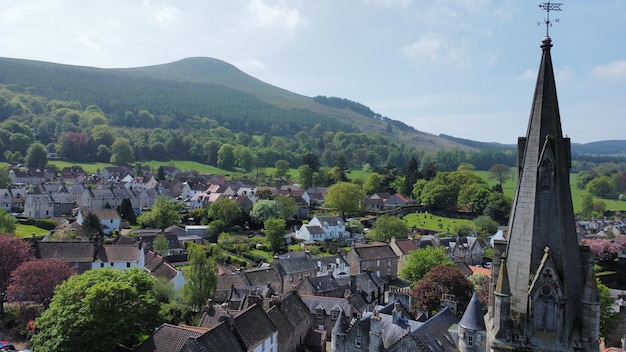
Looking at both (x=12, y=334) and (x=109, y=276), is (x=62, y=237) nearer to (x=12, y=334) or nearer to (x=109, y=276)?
(x=12, y=334)

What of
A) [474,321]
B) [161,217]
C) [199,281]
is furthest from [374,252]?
[474,321]

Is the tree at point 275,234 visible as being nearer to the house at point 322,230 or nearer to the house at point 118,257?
the house at point 322,230

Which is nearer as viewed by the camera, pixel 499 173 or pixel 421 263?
pixel 421 263

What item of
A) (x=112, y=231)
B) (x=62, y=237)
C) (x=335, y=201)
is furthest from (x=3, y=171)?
(x=335, y=201)

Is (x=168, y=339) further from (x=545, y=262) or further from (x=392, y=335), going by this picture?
(x=545, y=262)

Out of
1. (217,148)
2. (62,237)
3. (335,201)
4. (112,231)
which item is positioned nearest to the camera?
(62,237)

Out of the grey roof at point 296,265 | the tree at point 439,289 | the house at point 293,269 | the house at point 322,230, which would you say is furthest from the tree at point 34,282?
the house at point 322,230
